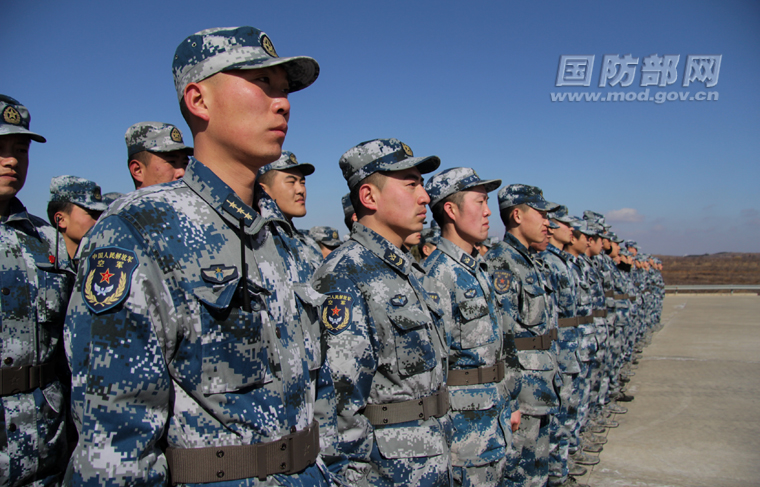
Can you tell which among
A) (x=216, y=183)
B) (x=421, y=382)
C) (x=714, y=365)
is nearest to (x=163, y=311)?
(x=216, y=183)

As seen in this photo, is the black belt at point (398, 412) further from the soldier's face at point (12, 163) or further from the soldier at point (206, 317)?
the soldier's face at point (12, 163)

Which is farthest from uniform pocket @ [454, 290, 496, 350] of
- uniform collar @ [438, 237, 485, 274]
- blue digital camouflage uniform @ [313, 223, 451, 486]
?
blue digital camouflage uniform @ [313, 223, 451, 486]

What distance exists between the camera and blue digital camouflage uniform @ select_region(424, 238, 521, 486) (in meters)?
3.14

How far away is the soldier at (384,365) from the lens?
226 cm

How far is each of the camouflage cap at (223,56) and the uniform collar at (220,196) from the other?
0.26 metres

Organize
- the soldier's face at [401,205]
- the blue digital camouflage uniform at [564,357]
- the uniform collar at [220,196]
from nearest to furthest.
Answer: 1. the uniform collar at [220,196]
2. the soldier's face at [401,205]
3. the blue digital camouflage uniform at [564,357]

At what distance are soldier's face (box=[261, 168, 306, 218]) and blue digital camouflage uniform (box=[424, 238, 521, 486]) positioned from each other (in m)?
1.24

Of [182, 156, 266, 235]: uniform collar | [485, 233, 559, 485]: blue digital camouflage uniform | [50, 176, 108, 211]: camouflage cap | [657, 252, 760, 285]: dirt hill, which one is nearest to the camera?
[182, 156, 266, 235]: uniform collar

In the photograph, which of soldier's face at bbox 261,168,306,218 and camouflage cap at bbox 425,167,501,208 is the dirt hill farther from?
soldier's face at bbox 261,168,306,218

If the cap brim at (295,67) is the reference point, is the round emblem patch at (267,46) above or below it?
above

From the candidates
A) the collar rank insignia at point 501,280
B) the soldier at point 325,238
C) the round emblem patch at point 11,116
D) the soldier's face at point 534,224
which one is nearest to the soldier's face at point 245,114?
the round emblem patch at point 11,116

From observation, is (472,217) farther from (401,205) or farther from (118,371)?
(118,371)

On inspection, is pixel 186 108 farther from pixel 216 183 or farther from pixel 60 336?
pixel 60 336

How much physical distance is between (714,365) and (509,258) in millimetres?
9154
